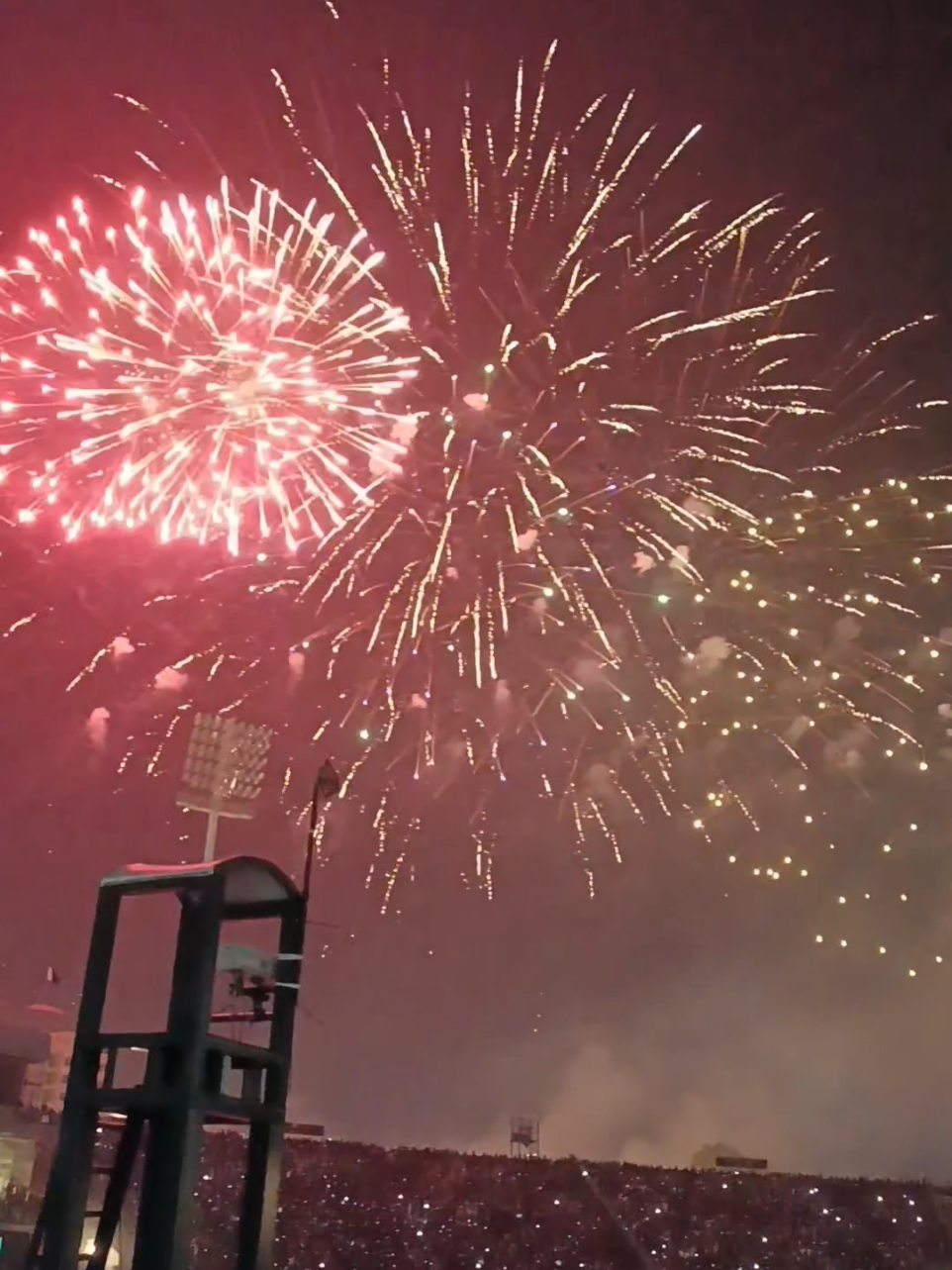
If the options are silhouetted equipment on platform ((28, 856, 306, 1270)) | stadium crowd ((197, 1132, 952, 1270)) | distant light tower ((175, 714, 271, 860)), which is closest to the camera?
silhouetted equipment on platform ((28, 856, 306, 1270))

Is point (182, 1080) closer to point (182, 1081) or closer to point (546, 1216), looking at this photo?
point (182, 1081)

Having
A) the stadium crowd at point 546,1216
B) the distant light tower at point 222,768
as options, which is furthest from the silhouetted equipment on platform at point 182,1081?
the stadium crowd at point 546,1216

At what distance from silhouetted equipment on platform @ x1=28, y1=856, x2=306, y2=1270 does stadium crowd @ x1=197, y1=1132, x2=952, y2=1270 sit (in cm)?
1280

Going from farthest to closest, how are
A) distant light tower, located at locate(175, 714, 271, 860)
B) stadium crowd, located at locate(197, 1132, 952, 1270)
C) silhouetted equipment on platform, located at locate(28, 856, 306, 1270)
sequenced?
stadium crowd, located at locate(197, 1132, 952, 1270) → distant light tower, located at locate(175, 714, 271, 860) → silhouetted equipment on platform, located at locate(28, 856, 306, 1270)

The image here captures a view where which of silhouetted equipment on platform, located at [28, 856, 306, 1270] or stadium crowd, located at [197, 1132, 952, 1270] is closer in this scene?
silhouetted equipment on platform, located at [28, 856, 306, 1270]

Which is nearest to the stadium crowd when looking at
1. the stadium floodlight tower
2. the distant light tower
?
the distant light tower

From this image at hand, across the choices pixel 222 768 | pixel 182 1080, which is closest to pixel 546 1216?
pixel 222 768

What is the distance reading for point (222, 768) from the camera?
50.6 ft

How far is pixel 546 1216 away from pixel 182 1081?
15.2m

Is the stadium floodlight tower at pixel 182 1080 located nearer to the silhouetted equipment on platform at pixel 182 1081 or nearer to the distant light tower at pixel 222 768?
the silhouetted equipment on platform at pixel 182 1081

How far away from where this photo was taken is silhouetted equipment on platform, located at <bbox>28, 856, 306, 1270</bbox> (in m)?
5.82

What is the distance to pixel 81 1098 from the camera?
6121mm

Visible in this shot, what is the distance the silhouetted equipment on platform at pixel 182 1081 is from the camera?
582 cm

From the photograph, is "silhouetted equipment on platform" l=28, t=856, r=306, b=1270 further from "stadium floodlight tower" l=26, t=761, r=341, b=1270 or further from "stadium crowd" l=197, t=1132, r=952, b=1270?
"stadium crowd" l=197, t=1132, r=952, b=1270
